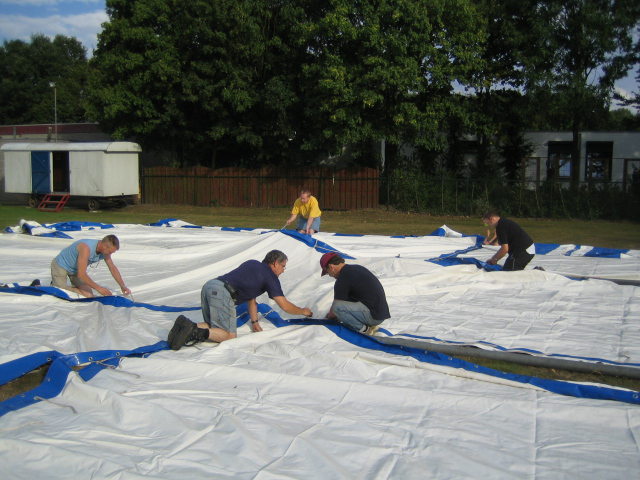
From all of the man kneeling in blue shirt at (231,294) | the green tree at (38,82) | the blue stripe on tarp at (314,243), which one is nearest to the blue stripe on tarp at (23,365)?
the man kneeling in blue shirt at (231,294)

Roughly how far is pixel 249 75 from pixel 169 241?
14039mm

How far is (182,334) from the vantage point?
17.2 feet

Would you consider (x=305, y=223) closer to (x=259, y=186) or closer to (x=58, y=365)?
(x=58, y=365)

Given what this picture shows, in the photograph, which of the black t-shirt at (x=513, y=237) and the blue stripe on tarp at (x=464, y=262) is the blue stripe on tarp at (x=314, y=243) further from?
the black t-shirt at (x=513, y=237)

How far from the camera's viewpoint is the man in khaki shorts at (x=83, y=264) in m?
6.79

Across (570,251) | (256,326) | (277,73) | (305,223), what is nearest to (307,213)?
(305,223)

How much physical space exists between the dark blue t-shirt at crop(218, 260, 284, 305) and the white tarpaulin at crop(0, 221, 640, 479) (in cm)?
40

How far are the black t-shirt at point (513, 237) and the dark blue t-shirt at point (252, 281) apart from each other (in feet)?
14.7

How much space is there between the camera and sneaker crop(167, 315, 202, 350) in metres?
5.22

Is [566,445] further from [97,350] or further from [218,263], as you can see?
[218,263]

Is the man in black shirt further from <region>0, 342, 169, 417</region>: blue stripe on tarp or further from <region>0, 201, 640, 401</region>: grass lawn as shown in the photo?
<region>0, 201, 640, 401</region>: grass lawn

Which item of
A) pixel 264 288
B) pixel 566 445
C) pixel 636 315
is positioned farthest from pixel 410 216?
pixel 566 445

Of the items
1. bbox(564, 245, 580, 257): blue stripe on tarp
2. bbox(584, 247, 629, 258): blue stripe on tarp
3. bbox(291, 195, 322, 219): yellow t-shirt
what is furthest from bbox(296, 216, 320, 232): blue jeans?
bbox(584, 247, 629, 258): blue stripe on tarp

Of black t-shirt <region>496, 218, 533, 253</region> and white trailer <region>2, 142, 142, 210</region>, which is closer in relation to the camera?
black t-shirt <region>496, 218, 533, 253</region>
